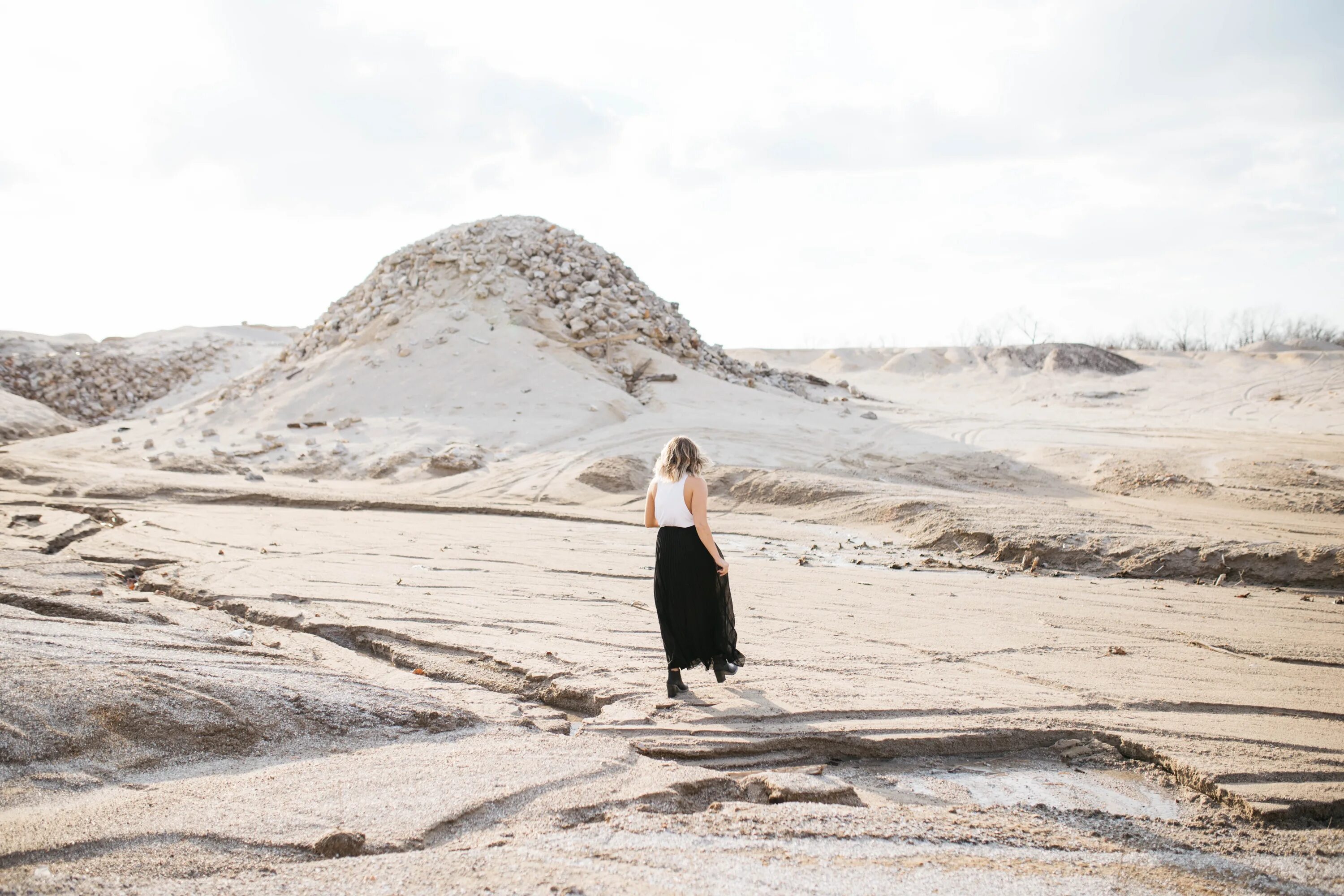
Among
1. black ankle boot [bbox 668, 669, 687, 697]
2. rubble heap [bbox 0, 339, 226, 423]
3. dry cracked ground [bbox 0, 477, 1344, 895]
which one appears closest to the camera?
dry cracked ground [bbox 0, 477, 1344, 895]

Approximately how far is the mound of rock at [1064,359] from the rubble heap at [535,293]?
38.0 feet

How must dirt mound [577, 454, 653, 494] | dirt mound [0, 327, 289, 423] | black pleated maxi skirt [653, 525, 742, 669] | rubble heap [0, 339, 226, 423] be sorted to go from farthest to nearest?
dirt mound [0, 327, 289, 423], rubble heap [0, 339, 226, 423], dirt mound [577, 454, 653, 494], black pleated maxi skirt [653, 525, 742, 669]

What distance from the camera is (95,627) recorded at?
4.01m

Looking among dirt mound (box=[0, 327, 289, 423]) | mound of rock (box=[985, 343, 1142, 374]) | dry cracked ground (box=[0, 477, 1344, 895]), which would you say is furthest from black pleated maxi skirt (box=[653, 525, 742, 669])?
mound of rock (box=[985, 343, 1142, 374])

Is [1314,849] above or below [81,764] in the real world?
below

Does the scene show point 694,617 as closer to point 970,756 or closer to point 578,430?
point 970,756

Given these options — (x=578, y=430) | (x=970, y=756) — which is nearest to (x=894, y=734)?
(x=970, y=756)

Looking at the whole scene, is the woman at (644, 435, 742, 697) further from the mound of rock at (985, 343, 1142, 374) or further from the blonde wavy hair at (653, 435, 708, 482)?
the mound of rock at (985, 343, 1142, 374)

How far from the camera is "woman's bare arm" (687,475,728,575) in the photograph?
4.00 m

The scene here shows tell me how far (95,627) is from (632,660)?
98.3 inches

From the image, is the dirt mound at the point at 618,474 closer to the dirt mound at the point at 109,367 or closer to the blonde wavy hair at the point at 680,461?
the blonde wavy hair at the point at 680,461

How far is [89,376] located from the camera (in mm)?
24312

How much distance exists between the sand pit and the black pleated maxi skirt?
0.20 meters

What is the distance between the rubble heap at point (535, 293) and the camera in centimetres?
1841
